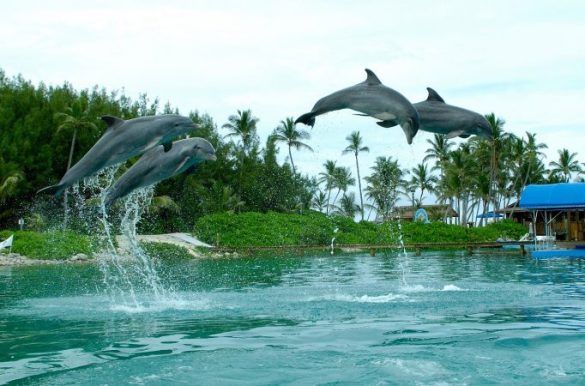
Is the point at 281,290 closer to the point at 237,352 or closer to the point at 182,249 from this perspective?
the point at 237,352

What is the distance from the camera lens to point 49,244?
34.3 metres

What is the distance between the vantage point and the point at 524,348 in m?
9.37

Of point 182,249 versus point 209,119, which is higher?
point 209,119

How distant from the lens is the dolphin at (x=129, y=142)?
7.40 meters

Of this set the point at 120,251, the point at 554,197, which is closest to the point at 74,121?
the point at 120,251

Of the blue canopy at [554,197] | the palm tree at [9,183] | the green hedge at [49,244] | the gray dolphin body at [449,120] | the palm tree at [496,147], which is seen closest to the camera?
the gray dolphin body at [449,120]

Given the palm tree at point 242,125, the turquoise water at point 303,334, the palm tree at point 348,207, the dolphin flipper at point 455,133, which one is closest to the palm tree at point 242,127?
the palm tree at point 242,125

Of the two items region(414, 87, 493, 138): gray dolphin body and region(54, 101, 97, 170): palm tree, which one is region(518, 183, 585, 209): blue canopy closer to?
region(54, 101, 97, 170): palm tree

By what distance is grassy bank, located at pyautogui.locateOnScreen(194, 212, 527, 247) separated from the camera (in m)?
42.3

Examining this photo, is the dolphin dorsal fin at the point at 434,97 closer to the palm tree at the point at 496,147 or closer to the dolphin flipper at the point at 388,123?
the dolphin flipper at the point at 388,123

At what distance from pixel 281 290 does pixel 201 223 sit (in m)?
25.8

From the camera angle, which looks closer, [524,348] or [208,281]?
[524,348]

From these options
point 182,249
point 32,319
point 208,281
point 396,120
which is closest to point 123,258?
point 182,249

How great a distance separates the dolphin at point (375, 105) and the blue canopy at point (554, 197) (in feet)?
76.4
